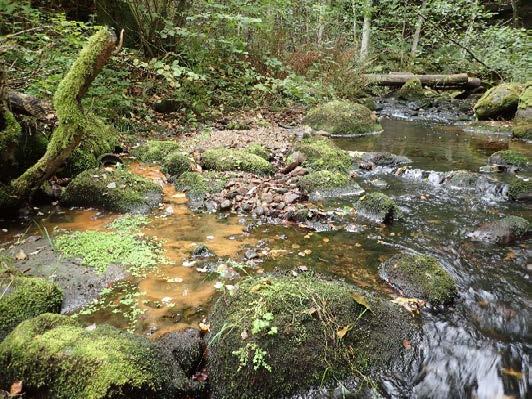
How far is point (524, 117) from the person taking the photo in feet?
39.0

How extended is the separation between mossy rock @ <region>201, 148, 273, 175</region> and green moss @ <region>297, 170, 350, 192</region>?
30.0 inches

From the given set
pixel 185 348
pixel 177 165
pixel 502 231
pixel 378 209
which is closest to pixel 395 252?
pixel 378 209

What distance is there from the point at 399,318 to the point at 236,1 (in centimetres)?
1036

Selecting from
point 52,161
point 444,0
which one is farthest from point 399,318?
point 444,0

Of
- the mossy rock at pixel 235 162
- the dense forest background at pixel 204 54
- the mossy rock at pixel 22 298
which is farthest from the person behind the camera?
the dense forest background at pixel 204 54

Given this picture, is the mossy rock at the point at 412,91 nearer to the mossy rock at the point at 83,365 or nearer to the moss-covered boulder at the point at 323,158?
the moss-covered boulder at the point at 323,158

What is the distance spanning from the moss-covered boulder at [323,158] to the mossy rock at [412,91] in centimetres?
986

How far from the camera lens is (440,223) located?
5.58 metres

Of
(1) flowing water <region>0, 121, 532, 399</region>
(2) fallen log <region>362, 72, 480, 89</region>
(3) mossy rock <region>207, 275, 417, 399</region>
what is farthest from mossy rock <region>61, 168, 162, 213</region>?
(2) fallen log <region>362, 72, 480, 89</region>

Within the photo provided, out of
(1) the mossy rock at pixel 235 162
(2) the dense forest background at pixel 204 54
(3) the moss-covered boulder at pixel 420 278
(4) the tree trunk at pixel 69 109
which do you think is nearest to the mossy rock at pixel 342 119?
(2) the dense forest background at pixel 204 54

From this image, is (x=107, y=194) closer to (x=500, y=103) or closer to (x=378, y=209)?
(x=378, y=209)

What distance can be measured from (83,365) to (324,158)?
5971mm

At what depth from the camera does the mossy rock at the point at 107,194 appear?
18.0 feet

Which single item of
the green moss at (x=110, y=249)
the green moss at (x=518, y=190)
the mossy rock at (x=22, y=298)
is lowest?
the green moss at (x=518, y=190)
